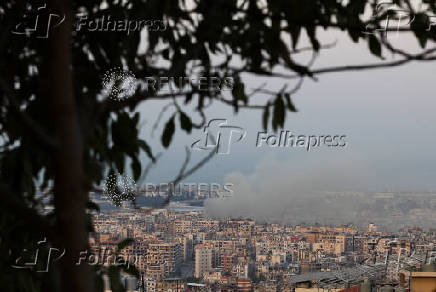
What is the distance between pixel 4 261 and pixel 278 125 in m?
0.76

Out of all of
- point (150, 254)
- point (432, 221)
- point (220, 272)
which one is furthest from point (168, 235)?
point (432, 221)

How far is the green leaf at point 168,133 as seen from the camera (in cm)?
120

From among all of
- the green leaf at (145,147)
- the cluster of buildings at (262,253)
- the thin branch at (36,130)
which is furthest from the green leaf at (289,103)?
the cluster of buildings at (262,253)

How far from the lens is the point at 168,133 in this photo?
3.96 feet

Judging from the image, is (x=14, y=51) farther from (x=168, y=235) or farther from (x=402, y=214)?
(x=402, y=214)

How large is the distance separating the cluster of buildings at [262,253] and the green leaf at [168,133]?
963mm

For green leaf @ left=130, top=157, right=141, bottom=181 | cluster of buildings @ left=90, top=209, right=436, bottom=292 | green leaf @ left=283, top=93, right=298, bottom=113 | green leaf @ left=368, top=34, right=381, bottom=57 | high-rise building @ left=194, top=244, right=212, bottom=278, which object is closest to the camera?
green leaf @ left=283, top=93, right=298, bottom=113

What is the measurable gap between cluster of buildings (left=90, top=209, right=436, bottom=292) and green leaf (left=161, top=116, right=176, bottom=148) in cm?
96

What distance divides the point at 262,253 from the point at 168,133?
294cm

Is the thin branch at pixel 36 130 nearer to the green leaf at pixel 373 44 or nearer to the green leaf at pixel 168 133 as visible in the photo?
the green leaf at pixel 168 133

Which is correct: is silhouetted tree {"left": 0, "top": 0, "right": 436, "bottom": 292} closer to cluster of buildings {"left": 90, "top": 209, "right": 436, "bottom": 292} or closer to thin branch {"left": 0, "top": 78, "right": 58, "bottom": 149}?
thin branch {"left": 0, "top": 78, "right": 58, "bottom": 149}

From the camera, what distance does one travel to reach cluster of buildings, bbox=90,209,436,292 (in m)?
2.82

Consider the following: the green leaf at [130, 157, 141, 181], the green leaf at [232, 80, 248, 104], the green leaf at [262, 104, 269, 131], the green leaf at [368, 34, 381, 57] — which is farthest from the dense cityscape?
the green leaf at [368, 34, 381, 57]

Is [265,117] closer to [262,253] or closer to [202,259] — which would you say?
[202,259]
